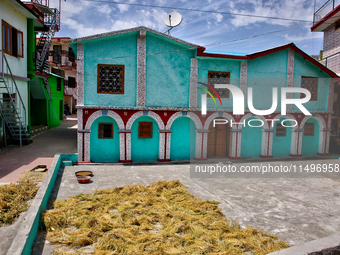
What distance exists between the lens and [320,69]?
16.8m

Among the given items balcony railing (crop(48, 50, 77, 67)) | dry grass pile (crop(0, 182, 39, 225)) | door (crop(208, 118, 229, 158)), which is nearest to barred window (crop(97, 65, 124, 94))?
door (crop(208, 118, 229, 158))

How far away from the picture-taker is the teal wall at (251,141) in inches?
639

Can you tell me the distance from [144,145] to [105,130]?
227 cm

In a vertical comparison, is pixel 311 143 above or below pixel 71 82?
below

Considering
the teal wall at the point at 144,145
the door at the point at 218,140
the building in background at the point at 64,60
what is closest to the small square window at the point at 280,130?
the door at the point at 218,140

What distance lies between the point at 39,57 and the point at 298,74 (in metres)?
17.7

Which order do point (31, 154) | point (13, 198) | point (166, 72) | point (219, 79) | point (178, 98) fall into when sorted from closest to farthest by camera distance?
point (13, 198)
point (31, 154)
point (166, 72)
point (178, 98)
point (219, 79)

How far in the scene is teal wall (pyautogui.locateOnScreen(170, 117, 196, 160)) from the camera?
15.1 m

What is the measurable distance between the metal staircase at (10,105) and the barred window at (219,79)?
10.1m

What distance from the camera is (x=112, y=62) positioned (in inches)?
549

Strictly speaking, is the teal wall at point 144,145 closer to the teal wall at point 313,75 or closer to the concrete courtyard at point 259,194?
the concrete courtyard at point 259,194

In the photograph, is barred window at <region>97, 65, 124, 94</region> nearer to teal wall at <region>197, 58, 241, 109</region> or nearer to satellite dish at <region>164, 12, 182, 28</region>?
satellite dish at <region>164, 12, 182, 28</region>

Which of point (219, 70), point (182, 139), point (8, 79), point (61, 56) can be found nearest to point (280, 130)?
point (219, 70)

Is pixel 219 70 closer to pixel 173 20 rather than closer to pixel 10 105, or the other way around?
pixel 173 20
